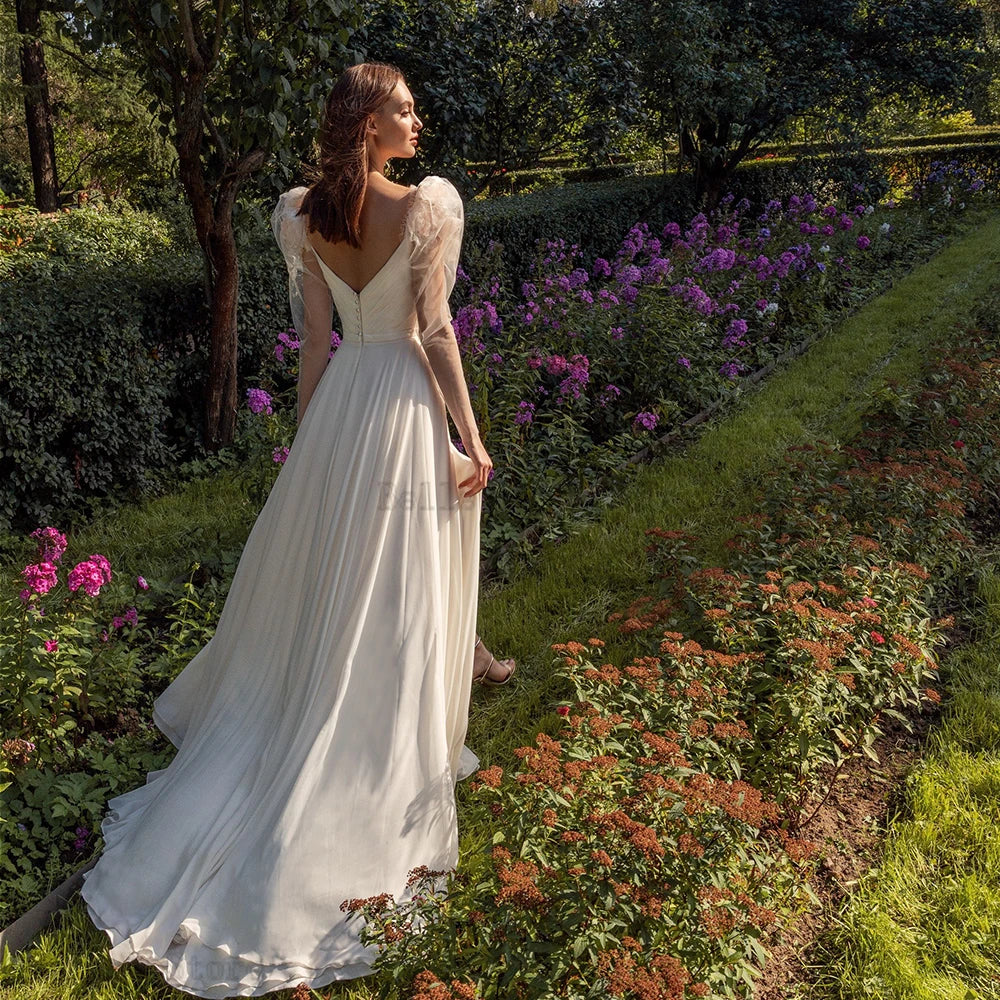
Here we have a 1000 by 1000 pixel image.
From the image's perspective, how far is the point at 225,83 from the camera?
5.13 meters

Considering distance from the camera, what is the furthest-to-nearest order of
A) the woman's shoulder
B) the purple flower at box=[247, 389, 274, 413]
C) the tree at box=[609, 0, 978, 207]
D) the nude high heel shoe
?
the tree at box=[609, 0, 978, 207] < the purple flower at box=[247, 389, 274, 413] < the nude high heel shoe < the woman's shoulder

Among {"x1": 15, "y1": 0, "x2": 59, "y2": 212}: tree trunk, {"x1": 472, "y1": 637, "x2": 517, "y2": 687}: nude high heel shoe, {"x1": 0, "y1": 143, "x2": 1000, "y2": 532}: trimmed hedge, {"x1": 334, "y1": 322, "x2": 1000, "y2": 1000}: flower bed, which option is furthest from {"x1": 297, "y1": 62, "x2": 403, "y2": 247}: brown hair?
{"x1": 15, "y1": 0, "x2": 59, "y2": 212}: tree trunk

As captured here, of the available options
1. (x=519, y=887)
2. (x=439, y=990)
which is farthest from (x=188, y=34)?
(x=439, y=990)

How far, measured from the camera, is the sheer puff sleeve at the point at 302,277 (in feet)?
8.75

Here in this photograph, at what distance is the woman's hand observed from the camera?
2721 millimetres

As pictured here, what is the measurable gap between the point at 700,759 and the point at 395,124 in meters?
1.87

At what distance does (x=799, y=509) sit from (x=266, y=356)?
12.0 feet

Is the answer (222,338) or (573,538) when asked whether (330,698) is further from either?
(222,338)

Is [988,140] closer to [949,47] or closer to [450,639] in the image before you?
[949,47]

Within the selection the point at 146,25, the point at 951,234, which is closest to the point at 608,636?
the point at 146,25

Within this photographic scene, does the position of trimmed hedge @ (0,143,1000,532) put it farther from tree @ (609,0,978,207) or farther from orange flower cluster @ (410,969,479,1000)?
tree @ (609,0,978,207)

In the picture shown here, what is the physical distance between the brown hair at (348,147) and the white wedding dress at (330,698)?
0.48 feet

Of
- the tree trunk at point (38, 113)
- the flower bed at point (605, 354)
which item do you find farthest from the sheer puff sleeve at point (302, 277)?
the tree trunk at point (38, 113)

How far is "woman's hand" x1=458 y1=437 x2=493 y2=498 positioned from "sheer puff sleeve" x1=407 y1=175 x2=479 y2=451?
0.06ft
